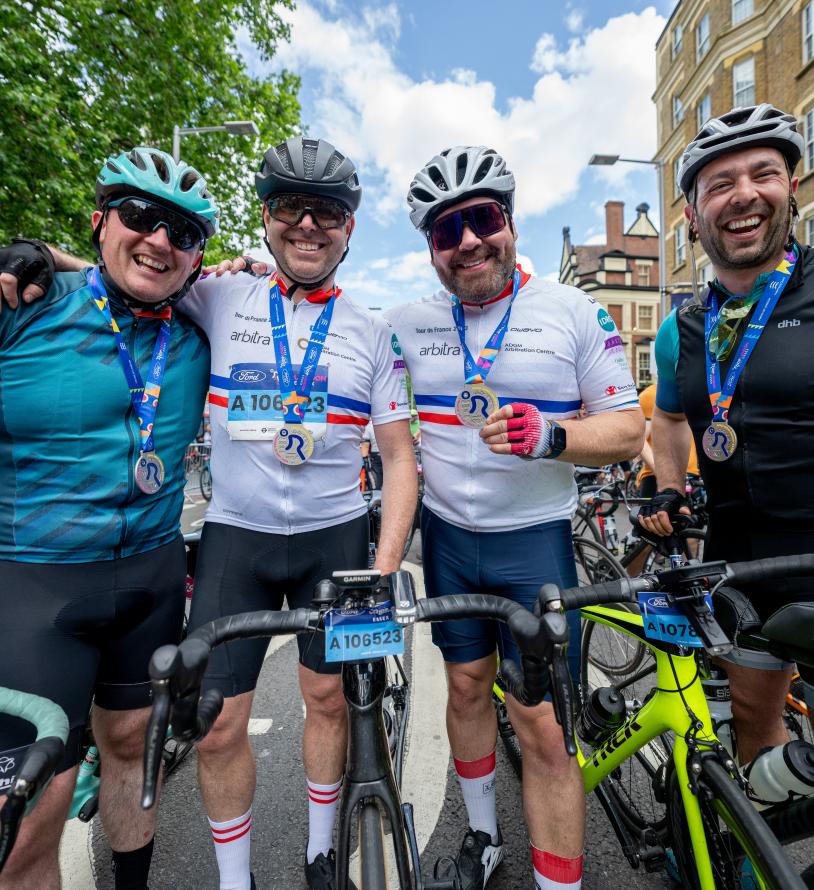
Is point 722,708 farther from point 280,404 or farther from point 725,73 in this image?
point 725,73

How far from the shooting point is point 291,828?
2383 millimetres

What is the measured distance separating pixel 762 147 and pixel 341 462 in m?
2.06

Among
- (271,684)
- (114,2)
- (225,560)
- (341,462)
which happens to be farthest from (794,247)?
(114,2)

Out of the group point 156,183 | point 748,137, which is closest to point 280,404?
point 156,183

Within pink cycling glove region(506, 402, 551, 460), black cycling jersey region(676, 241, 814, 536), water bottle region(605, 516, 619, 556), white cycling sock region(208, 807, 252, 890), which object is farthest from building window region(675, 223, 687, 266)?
white cycling sock region(208, 807, 252, 890)

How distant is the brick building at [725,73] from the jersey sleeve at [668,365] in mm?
15954

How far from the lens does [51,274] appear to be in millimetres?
1699

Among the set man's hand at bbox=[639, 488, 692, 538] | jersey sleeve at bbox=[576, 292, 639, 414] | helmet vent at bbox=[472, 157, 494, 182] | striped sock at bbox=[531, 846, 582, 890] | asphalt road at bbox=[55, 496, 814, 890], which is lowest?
asphalt road at bbox=[55, 496, 814, 890]

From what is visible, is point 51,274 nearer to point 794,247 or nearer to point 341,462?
point 341,462

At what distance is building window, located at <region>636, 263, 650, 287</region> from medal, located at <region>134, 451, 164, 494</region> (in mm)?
55444

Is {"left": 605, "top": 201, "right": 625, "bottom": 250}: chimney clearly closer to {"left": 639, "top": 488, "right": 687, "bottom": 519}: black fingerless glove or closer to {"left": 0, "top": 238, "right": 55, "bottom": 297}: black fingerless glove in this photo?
{"left": 639, "top": 488, "right": 687, "bottom": 519}: black fingerless glove

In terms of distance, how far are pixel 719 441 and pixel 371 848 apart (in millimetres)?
1779

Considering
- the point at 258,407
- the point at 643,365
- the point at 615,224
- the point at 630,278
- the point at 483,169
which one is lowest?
the point at 258,407

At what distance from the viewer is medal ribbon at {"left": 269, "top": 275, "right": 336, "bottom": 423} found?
6.37 feet
